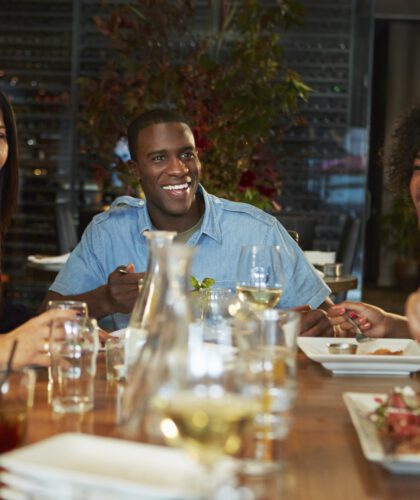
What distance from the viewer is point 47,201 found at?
8156mm

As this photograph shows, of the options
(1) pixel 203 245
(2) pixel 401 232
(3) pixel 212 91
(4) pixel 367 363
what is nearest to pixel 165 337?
(4) pixel 367 363

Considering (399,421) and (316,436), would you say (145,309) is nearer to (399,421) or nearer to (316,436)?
(316,436)

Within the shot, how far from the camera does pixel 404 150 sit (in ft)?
9.80

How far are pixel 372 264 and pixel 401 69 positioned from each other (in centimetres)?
227

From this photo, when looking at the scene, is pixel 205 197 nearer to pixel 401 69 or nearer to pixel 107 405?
pixel 107 405

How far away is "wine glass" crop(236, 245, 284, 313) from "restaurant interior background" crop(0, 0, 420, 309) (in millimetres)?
5636

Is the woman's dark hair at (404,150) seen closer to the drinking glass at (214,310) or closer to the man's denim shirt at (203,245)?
the man's denim shirt at (203,245)

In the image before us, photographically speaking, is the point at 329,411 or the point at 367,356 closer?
the point at 329,411

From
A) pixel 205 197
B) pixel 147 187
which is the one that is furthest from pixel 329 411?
pixel 147 187

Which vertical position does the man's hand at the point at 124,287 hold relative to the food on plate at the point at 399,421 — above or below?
above

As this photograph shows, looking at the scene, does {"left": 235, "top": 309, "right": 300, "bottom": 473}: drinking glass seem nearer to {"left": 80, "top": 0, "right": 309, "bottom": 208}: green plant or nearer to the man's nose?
the man's nose

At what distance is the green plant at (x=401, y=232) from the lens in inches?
400

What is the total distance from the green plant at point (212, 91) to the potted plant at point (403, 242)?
4.79 metres

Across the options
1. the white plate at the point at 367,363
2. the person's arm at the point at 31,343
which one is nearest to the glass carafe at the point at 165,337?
the person's arm at the point at 31,343
